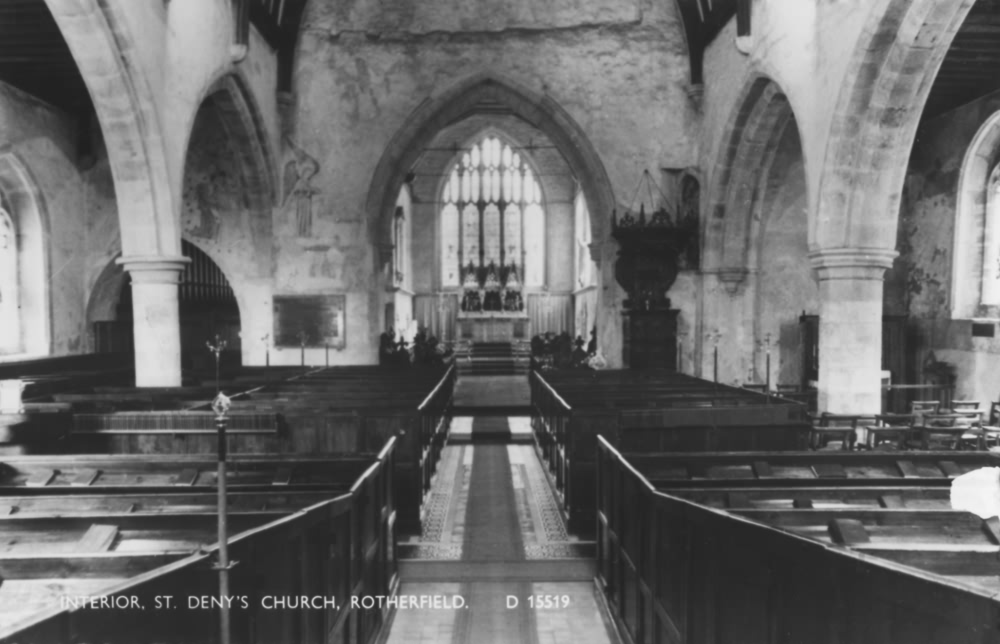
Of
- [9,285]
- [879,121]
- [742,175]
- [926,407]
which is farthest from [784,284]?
[9,285]

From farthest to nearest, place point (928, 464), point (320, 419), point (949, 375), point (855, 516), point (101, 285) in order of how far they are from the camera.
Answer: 1. point (101, 285)
2. point (949, 375)
3. point (320, 419)
4. point (928, 464)
5. point (855, 516)

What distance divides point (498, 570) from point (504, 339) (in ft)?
51.3

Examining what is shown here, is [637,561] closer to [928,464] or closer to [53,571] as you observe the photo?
[928,464]

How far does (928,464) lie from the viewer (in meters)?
4.64

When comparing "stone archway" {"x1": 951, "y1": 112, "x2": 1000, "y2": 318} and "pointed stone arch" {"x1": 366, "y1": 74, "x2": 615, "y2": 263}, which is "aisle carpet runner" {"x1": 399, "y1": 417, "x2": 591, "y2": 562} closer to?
"pointed stone arch" {"x1": 366, "y1": 74, "x2": 615, "y2": 263}

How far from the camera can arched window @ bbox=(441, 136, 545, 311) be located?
25016mm

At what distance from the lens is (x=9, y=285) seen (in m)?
12.2

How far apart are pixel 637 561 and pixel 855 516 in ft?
3.84

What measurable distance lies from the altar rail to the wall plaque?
1016 cm

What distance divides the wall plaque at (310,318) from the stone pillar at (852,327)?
908cm

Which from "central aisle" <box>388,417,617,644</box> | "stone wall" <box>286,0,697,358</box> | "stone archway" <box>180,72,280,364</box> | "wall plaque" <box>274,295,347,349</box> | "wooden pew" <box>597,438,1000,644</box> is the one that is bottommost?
"central aisle" <box>388,417,617,644</box>

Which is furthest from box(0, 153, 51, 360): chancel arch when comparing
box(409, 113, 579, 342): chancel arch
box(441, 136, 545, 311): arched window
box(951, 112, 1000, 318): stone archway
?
box(951, 112, 1000, 318): stone archway

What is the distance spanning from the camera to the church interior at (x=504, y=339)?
279 cm

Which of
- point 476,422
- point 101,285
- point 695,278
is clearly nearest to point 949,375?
point 695,278
